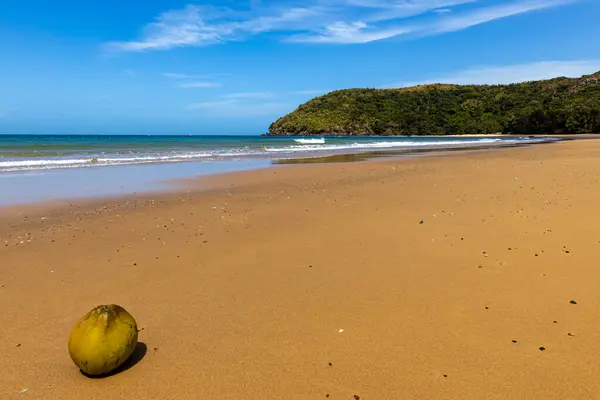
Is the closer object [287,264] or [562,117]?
[287,264]

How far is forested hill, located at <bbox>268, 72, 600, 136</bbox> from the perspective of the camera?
91.1 metres

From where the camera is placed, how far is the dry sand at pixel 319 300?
275 cm

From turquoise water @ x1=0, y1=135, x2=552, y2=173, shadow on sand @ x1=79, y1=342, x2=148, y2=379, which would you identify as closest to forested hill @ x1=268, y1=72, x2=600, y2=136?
turquoise water @ x1=0, y1=135, x2=552, y2=173

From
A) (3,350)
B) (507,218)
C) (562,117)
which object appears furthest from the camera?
(562,117)

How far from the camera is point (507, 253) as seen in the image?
5207mm

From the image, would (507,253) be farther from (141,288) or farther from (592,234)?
(141,288)

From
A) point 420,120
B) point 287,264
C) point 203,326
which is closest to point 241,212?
point 287,264

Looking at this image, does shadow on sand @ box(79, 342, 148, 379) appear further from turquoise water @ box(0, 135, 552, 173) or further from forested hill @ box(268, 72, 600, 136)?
forested hill @ box(268, 72, 600, 136)

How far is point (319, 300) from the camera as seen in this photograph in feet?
13.1

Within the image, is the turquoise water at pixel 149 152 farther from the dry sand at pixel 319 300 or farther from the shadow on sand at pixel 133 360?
the shadow on sand at pixel 133 360

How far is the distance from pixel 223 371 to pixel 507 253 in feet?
13.3

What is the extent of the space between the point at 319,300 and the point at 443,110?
410 feet

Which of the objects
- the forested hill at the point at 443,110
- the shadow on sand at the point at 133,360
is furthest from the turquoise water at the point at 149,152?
the forested hill at the point at 443,110

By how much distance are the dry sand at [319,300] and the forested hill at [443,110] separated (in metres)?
89.8
